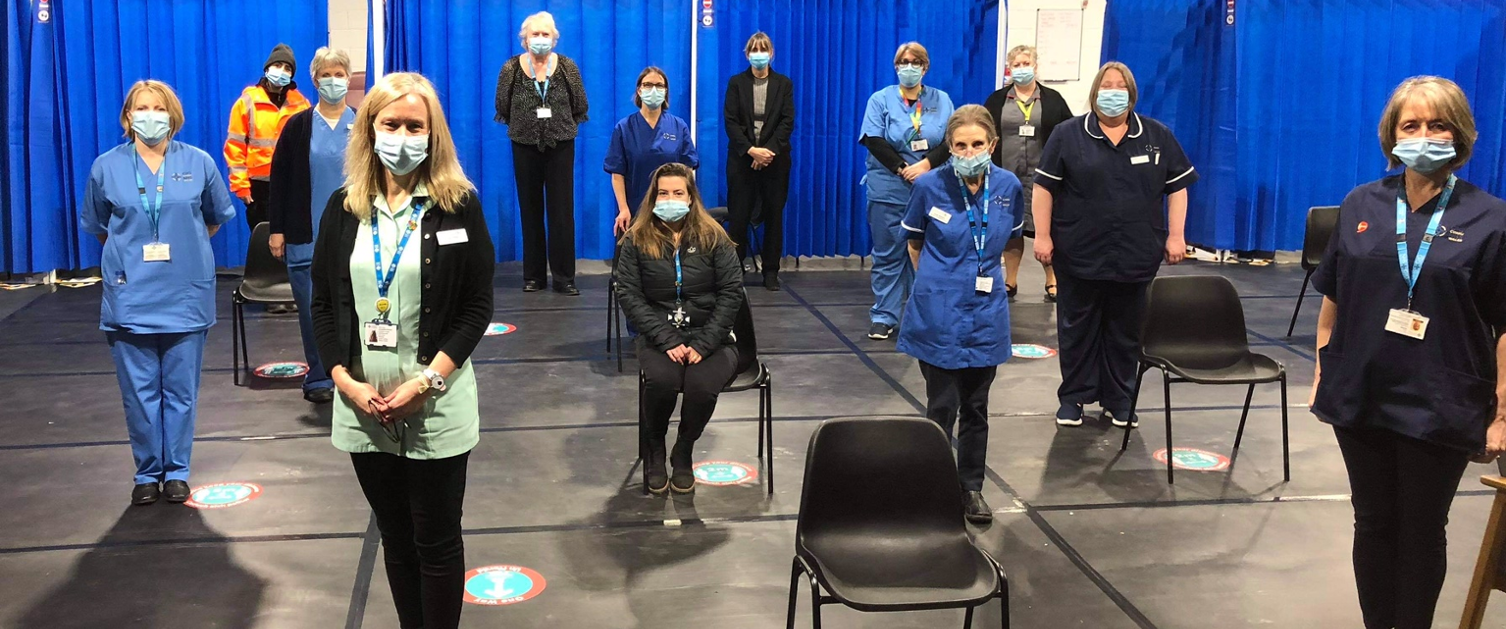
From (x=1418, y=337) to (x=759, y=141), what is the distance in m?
5.28

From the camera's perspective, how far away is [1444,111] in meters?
2.56

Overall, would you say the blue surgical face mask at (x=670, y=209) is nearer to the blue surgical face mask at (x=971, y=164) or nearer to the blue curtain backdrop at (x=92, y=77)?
the blue surgical face mask at (x=971, y=164)

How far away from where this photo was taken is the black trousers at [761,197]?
7734 mm

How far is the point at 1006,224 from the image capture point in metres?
3.72

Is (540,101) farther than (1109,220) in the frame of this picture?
Yes

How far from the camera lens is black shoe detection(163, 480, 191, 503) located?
387 cm

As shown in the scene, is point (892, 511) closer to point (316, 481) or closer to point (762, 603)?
point (762, 603)

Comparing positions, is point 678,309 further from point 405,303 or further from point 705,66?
point 705,66

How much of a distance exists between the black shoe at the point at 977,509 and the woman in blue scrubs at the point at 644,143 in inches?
120

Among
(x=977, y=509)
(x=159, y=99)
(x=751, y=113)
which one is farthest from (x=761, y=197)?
(x=159, y=99)

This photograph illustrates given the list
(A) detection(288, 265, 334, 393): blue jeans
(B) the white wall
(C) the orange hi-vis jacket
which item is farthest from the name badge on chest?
(B) the white wall

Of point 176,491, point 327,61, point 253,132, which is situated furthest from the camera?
point 253,132

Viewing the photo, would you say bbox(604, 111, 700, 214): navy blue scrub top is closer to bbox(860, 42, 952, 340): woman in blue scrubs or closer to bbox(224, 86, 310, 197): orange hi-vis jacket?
bbox(860, 42, 952, 340): woman in blue scrubs

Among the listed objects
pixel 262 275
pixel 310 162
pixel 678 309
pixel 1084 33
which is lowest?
pixel 262 275
